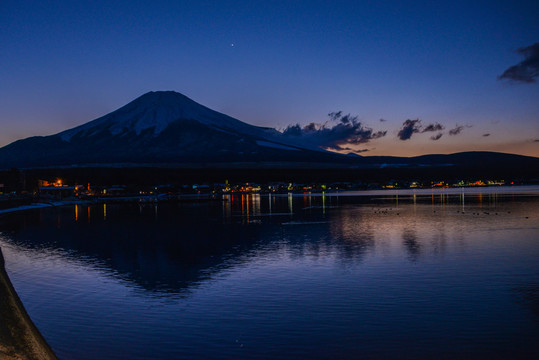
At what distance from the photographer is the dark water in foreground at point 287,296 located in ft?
37.0

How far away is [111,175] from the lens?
189 m

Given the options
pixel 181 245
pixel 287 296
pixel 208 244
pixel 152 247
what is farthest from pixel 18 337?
pixel 208 244

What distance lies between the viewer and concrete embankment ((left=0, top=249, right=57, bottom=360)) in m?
9.91

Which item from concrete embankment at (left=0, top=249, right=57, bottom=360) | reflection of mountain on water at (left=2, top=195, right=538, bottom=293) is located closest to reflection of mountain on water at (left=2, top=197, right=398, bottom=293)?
reflection of mountain on water at (left=2, top=195, right=538, bottom=293)

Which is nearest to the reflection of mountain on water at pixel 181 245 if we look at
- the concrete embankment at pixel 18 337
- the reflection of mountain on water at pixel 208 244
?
the reflection of mountain on water at pixel 208 244

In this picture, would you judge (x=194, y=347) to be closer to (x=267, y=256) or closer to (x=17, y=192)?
(x=267, y=256)

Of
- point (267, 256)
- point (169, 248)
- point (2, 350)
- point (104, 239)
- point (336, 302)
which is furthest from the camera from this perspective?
point (104, 239)

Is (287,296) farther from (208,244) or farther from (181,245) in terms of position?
(181,245)

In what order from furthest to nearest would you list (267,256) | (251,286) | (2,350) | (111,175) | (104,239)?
1. (111,175)
2. (104,239)
3. (267,256)
4. (251,286)
5. (2,350)

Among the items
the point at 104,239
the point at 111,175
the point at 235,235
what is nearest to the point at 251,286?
the point at 235,235

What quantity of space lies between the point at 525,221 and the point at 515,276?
81.0ft

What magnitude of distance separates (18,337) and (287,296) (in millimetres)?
8070

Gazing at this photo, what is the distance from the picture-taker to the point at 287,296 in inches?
629

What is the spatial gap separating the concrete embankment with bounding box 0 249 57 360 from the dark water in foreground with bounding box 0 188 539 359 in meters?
0.43
